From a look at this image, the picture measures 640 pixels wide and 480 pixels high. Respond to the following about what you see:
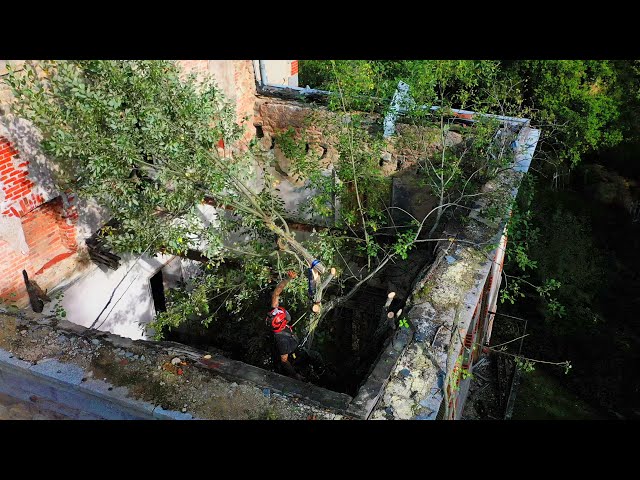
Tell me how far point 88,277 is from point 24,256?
112cm


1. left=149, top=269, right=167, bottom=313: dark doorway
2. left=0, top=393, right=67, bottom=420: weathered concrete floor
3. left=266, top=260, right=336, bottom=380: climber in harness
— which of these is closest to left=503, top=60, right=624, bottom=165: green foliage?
left=266, top=260, right=336, bottom=380: climber in harness

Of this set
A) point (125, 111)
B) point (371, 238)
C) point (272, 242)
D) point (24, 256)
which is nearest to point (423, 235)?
point (371, 238)

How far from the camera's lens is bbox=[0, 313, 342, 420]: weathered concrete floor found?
4.75 m

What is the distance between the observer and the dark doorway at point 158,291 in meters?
9.28

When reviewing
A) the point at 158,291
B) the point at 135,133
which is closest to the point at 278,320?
the point at 135,133

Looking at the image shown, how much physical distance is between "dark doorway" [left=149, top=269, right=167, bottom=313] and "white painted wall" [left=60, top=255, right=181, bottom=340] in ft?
0.33

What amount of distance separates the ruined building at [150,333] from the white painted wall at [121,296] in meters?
0.02

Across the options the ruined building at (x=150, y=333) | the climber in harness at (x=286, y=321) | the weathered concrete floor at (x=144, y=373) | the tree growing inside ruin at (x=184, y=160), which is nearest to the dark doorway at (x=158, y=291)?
the ruined building at (x=150, y=333)

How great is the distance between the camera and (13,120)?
6152 mm

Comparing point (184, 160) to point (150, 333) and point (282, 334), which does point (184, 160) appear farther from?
point (150, 333)

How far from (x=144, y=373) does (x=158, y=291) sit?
4.42 metres

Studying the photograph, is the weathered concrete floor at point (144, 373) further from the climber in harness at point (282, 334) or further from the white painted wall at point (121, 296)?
the white painted wall at point (121, 296)

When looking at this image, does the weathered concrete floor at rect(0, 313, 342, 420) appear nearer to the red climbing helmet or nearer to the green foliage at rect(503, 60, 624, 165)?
the red climbing helmet

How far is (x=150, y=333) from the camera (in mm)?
8969
